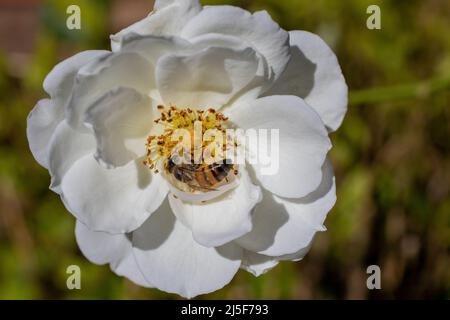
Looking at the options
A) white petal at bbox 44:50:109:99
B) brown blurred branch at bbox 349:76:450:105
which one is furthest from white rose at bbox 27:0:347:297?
brown blurred branch at bbox 349:76:450:105

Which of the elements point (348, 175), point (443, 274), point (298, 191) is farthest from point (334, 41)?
point (298, 191)

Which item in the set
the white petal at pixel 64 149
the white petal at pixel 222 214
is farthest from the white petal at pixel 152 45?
the white petal at pixel 222 214

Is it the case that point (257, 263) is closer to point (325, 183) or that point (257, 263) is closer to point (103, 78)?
point (325, 183)

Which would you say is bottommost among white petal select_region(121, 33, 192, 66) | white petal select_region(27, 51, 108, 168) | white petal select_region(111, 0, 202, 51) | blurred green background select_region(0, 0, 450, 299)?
blurred green background select_region(0, 0, 450, 299)

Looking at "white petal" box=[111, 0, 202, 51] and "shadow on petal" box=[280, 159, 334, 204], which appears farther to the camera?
"shadow on petal" box=[280, 159, 334, 204]

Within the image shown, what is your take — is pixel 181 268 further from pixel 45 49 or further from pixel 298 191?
pixel 45 49

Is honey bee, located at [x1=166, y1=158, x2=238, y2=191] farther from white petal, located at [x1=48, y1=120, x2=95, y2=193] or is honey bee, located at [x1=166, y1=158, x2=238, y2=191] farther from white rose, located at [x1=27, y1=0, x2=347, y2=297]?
white petal, located at [x1=48, y1=120, x2=95, y2=193]
